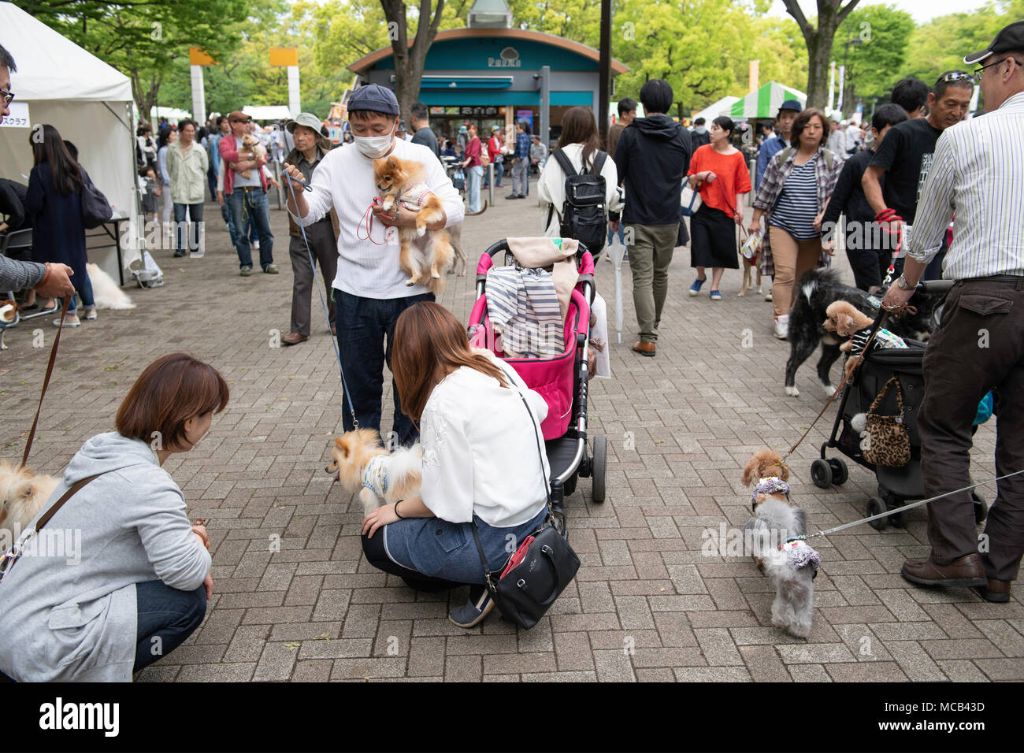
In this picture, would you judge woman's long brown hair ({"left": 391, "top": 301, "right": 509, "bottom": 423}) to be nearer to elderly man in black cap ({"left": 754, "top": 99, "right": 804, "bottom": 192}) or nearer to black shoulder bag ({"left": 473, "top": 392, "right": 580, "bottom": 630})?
black shoulder bag ({"left": 473, "top": 392, "right": 580, "bottom": 630})

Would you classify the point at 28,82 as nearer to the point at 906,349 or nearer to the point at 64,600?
the point at 64,600

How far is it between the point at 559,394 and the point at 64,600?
249 cm

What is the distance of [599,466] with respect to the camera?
4586 millimetres

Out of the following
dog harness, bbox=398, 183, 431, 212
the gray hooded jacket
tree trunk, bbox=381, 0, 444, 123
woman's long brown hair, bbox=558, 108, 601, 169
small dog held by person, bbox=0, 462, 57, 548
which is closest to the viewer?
the gray hooded jacket

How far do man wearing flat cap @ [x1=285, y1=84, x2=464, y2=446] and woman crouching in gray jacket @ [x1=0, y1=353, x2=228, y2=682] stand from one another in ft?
5.12

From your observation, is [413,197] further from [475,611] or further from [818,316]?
[818,316]

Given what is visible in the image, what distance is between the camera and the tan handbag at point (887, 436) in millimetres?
4145

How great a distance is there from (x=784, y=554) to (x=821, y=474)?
64.3 inches

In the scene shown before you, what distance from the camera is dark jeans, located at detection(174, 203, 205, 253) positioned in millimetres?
13391

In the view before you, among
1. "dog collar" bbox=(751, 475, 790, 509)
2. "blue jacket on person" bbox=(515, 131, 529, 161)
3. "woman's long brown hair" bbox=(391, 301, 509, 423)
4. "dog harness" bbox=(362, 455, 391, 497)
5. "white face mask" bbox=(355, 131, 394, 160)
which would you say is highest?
"blue jacket on person" bbox=(515, 131, 529, 161)

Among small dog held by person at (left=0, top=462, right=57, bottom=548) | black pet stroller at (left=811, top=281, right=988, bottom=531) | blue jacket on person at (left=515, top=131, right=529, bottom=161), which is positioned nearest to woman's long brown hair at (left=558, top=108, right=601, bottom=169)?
black pet stroller at (left=811, top=281, right=988, bottom=531)

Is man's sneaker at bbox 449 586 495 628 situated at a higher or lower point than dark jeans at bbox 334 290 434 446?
lower

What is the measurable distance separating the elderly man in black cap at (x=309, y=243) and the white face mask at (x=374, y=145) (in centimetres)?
293
